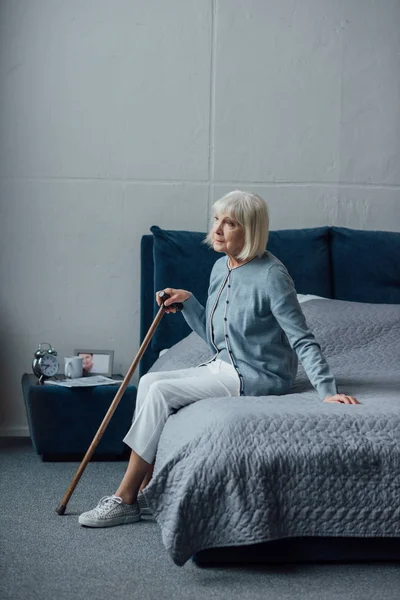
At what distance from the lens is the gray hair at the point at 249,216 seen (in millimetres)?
3082

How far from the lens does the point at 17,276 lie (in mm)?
4359

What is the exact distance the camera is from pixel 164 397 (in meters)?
2.90

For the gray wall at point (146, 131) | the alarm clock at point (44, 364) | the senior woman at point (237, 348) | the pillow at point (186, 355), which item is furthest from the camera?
the gray wall at point (146, 131)

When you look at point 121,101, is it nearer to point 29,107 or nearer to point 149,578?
point 29,107

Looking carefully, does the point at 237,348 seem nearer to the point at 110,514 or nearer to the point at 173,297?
the point at 173,297

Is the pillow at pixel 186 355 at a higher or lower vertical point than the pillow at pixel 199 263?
lower

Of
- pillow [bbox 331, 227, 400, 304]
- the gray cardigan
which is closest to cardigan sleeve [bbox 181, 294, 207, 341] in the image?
the gray cardigan

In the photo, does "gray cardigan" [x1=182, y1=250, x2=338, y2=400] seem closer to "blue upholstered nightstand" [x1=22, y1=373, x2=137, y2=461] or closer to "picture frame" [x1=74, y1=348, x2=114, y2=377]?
"blue upholstered nightstand" [x1=22, y1=373, x2=137, y2=461]

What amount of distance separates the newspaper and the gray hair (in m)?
1.15

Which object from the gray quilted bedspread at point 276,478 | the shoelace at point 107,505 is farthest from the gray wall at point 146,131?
the gray quilted bedspread at point 276,478

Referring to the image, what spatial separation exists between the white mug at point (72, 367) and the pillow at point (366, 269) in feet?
4.20

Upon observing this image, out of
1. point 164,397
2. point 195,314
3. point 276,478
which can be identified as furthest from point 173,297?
point 276,478

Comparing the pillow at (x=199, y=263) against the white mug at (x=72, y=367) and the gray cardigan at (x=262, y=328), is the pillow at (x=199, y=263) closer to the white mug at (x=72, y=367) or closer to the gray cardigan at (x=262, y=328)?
the white mug at (x=72, y=367)

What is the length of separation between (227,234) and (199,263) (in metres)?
1.06
